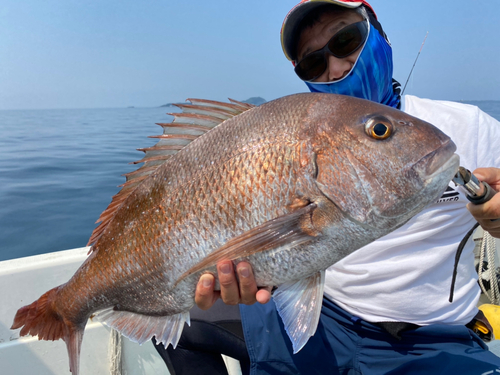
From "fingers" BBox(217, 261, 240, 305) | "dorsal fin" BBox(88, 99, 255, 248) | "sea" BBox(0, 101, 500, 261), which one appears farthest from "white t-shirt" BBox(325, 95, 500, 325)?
"sea" BBox(0, 101, 500, 261)

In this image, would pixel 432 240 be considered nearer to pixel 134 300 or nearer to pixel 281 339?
pixel 281 339

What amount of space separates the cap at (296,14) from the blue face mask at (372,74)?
22 cm

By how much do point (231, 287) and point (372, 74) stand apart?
1.61 m

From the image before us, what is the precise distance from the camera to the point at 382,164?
1.12 metres

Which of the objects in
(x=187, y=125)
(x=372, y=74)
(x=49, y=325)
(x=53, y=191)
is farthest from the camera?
(x=53, y=191)

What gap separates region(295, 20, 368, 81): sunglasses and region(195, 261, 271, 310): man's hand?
1574 millimetres

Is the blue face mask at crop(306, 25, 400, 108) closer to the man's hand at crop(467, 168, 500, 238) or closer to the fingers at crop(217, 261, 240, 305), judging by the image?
the man's hand at crop(467, 168, 500, 238)

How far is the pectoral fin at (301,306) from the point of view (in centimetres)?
133

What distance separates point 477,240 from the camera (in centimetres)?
381

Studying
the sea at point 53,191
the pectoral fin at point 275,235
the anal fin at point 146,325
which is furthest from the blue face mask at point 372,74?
the sea at point 53,191

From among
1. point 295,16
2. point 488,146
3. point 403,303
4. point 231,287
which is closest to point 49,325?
point 231,287

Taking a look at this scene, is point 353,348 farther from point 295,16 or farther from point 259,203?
point 295,16

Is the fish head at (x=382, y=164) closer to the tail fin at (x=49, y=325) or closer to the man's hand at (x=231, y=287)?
the man's hand at (x=231, y=287)

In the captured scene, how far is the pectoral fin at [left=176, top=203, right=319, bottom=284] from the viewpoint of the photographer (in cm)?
117
